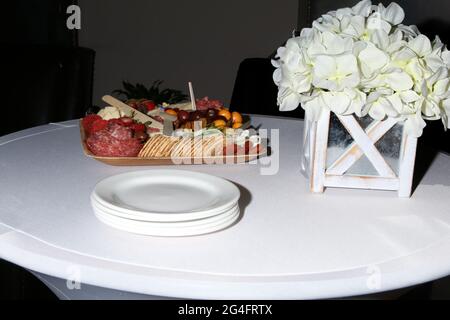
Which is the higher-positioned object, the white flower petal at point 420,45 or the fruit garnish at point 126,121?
the white flower petal at point 420,45

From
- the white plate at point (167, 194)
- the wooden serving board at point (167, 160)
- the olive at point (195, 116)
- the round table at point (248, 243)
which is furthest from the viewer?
the olive at point (195, 116)

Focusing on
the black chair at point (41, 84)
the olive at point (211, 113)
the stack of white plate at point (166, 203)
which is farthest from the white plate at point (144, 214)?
the black chair at point (41, 84)

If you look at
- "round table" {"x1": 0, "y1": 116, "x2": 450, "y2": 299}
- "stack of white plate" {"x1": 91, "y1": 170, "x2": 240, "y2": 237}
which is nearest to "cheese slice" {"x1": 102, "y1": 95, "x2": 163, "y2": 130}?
"round table" {"x1": 0, "y1": 116, "x2": 450, "y2": 299}

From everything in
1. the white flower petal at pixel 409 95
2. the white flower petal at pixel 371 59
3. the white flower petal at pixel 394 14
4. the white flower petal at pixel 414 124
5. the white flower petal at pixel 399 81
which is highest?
the white flower petal at pixel 394 14

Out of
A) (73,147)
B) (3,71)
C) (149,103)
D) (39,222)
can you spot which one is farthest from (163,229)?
(3,71)

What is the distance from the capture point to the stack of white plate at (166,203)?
94 cm

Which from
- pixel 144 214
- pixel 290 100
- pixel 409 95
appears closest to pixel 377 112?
pixel 409 95

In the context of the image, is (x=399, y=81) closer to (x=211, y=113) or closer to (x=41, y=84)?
(x=211, y=113)

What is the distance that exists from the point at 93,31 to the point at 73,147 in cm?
377

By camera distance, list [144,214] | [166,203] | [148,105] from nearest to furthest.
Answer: [144,214]
[166,203]
[148,105]

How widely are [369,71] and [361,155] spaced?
7.6 inches

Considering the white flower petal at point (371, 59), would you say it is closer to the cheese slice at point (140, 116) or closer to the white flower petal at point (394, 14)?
the white flower petal at point (394, 14)

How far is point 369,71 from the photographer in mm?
1096

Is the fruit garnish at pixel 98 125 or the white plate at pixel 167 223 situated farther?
the fruit garnish at pixel 98 125
